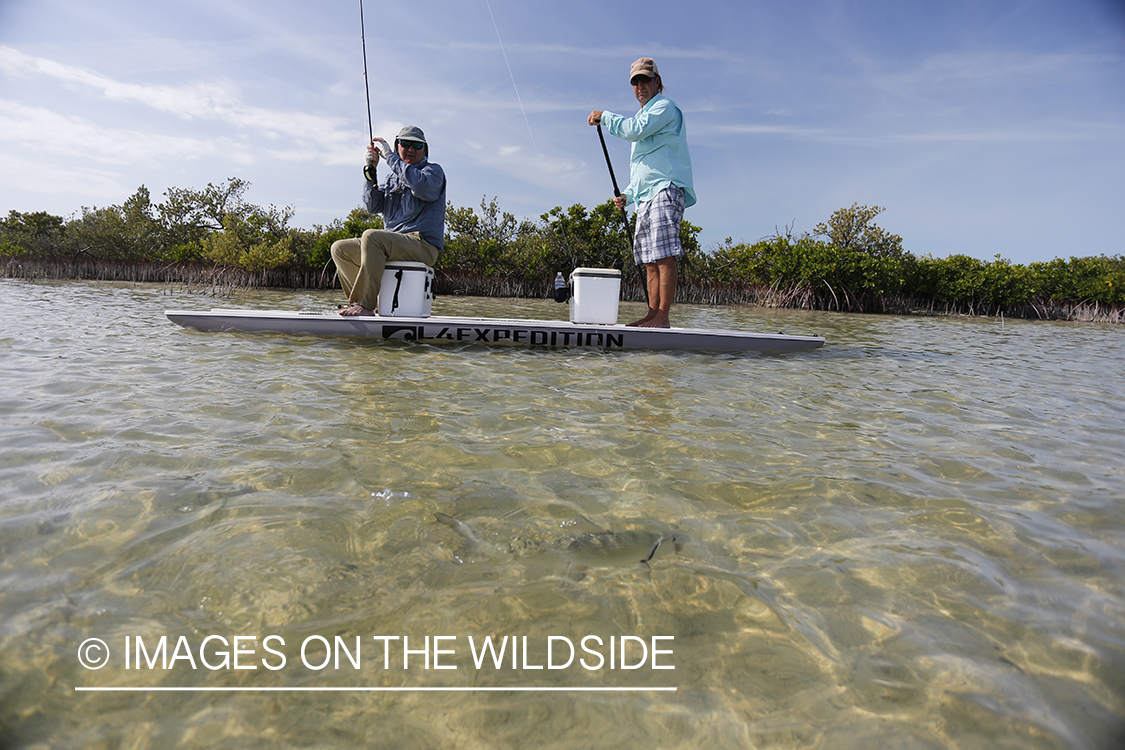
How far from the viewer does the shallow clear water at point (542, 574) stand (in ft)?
3.62

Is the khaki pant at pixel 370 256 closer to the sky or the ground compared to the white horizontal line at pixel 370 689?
closer to the sky

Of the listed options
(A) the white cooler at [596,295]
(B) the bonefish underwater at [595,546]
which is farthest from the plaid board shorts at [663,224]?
(B) the bonefish underwater at [595,546]

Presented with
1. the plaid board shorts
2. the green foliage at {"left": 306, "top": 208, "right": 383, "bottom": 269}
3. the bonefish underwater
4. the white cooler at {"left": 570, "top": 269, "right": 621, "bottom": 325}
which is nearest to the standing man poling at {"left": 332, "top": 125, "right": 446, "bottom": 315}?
the white cooler at {"left": 570, "top": 269, "right": 621, "bottom": 325}

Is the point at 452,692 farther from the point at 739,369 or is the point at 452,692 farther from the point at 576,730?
the point at 739,369

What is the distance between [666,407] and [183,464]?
2.51 m

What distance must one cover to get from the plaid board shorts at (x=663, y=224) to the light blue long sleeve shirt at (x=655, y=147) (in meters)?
0.10

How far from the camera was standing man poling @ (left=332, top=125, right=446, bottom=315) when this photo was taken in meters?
5.79

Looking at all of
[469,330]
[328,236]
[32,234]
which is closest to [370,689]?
[469,330]

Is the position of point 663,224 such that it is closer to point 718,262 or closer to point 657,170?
point 657,170

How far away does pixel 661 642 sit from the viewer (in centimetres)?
133

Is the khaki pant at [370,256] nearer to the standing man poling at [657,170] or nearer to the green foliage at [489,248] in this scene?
the standing man poling at [657,170]

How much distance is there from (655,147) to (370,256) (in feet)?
10.8

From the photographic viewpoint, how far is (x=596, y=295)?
6418mm

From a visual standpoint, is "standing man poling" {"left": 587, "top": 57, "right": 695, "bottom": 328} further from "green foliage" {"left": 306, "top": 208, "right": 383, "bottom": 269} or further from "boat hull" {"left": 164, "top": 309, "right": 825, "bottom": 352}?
"green foliage" {"left": 306, "top": 208, "right": 383, "bottom": 269}
